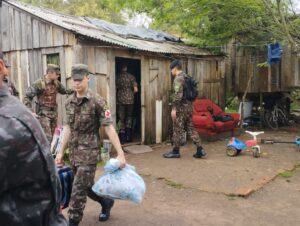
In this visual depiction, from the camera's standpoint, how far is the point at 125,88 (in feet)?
32.2

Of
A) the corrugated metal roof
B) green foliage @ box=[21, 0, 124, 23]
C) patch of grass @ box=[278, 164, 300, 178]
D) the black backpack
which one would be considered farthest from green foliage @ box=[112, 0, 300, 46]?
green foliage @ box=[21, 0, 124, 23]

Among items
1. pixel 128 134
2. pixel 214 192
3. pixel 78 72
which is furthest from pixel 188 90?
pixel 78 72

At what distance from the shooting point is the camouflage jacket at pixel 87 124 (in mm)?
3992

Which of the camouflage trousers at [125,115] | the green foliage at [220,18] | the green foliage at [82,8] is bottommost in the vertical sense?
the camouflage trousers at [125,115]

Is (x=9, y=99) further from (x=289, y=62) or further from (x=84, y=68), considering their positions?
(x=289, y=62)

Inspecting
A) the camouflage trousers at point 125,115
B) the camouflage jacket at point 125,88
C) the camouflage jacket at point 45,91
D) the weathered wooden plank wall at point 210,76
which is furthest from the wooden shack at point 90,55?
the camouflage jacket at point 45,91

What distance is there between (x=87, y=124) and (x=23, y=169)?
270cm

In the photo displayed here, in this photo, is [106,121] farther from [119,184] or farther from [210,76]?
[210,76]

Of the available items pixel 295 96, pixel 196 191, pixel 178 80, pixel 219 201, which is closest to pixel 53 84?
pixel 178 80

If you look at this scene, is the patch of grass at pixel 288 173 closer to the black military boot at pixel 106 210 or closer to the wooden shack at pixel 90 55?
the black military boot at pixel 106 210

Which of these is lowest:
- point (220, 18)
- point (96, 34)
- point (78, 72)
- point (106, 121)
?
point (106, 121)

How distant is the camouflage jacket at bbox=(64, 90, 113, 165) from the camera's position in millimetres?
3992

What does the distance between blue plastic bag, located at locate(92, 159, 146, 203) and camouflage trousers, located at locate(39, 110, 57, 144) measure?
3845mm

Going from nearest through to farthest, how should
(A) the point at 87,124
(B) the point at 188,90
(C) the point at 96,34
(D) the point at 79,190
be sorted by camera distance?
(D) the point at 79,190
(A) the point at 87,124
(B) the point at 188,90
(C) the point at 96,34
